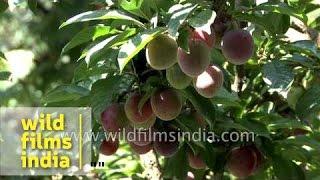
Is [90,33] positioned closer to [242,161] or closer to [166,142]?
[166,142]

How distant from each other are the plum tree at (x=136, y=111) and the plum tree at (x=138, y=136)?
6 centimetres

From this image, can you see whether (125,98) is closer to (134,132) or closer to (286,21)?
(134,132)

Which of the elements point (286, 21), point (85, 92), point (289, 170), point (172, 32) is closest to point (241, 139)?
point (289, 170)

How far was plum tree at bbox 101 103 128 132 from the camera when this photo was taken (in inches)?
49.4

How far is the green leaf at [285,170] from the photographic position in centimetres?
157

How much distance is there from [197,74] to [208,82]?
4 centimetres

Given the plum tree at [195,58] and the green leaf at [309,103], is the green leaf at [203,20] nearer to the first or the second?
the plum tree at [195,58]

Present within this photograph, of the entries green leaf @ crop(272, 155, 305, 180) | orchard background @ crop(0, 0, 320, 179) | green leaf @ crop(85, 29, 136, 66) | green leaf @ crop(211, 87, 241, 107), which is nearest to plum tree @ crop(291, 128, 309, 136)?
orchard background @ crop(0, 0, 320, 179)

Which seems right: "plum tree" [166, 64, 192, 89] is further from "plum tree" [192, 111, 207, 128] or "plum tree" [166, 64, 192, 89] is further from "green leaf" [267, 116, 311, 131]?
"green leaf" [267, 116, 311, 131]

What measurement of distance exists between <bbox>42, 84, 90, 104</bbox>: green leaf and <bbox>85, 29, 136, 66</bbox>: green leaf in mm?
234

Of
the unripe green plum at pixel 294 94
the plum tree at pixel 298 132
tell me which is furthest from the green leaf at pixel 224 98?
the plum tree at pixel 298 132

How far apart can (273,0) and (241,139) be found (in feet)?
1.59

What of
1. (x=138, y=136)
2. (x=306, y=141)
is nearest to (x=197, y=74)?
(x=138, y=136)

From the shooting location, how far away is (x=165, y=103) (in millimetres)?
1185
